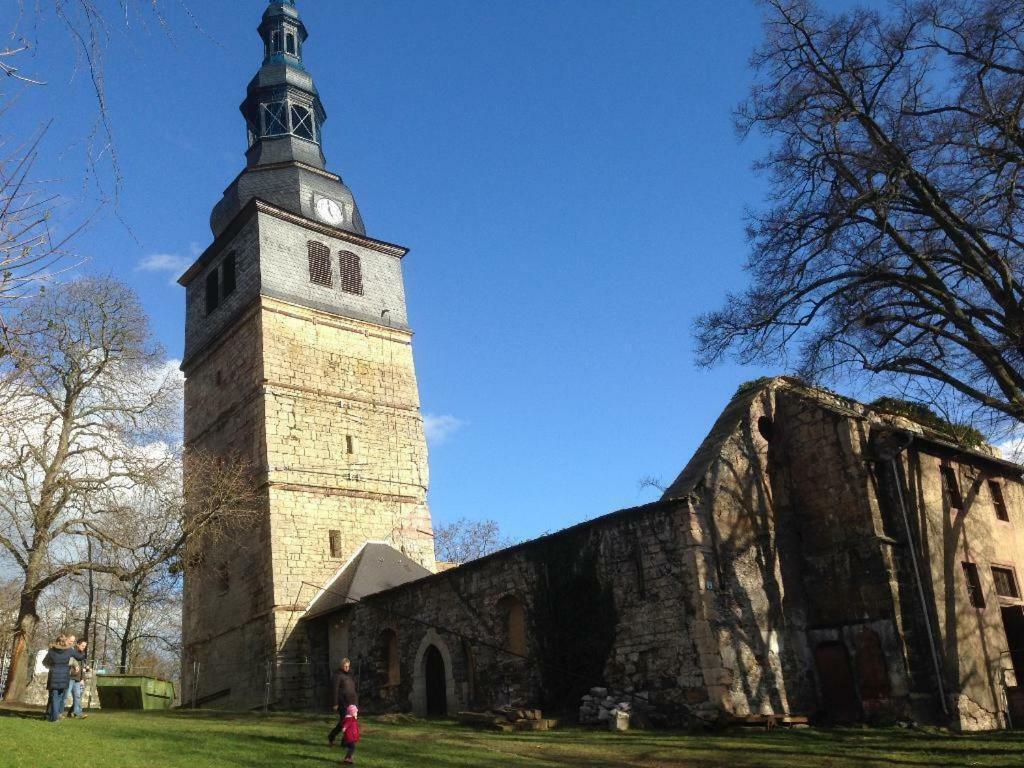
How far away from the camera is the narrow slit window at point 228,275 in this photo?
95.5ft

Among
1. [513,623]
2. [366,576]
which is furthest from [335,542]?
[513,623]

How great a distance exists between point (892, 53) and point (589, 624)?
10767mm

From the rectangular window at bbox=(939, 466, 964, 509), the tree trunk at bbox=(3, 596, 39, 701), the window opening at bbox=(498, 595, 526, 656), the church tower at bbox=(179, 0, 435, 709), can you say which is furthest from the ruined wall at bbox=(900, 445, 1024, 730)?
the tree trunk at bbox=(3, 596, 39, 701)

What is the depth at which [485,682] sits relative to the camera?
1886 centimetres

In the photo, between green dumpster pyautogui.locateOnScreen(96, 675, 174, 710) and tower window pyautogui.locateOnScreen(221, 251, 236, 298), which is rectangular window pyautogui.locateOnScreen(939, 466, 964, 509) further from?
tower window pyautogui.locateOnScreen(221, 251, 236, 298)

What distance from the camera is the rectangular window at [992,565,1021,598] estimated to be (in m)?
19.2

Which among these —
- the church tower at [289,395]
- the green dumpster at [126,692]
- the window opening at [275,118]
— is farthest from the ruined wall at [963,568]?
the window opening at [275,118]

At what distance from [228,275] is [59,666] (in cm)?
1741

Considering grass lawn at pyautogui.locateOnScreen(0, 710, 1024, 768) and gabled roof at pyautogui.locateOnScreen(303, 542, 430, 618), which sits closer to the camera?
grass lawn at pyautogui.locateOnScreen(0, 710, 1024, 768)

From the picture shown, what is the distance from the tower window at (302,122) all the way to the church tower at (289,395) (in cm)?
4

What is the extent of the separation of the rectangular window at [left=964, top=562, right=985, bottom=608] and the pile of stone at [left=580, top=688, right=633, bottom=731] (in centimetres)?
767

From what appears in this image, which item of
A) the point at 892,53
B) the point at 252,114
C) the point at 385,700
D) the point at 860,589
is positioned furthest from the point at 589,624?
the point at 252,114

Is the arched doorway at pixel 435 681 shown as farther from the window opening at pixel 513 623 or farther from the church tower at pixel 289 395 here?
the church tower at pixel 289 395

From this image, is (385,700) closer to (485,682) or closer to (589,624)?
(485,682)
